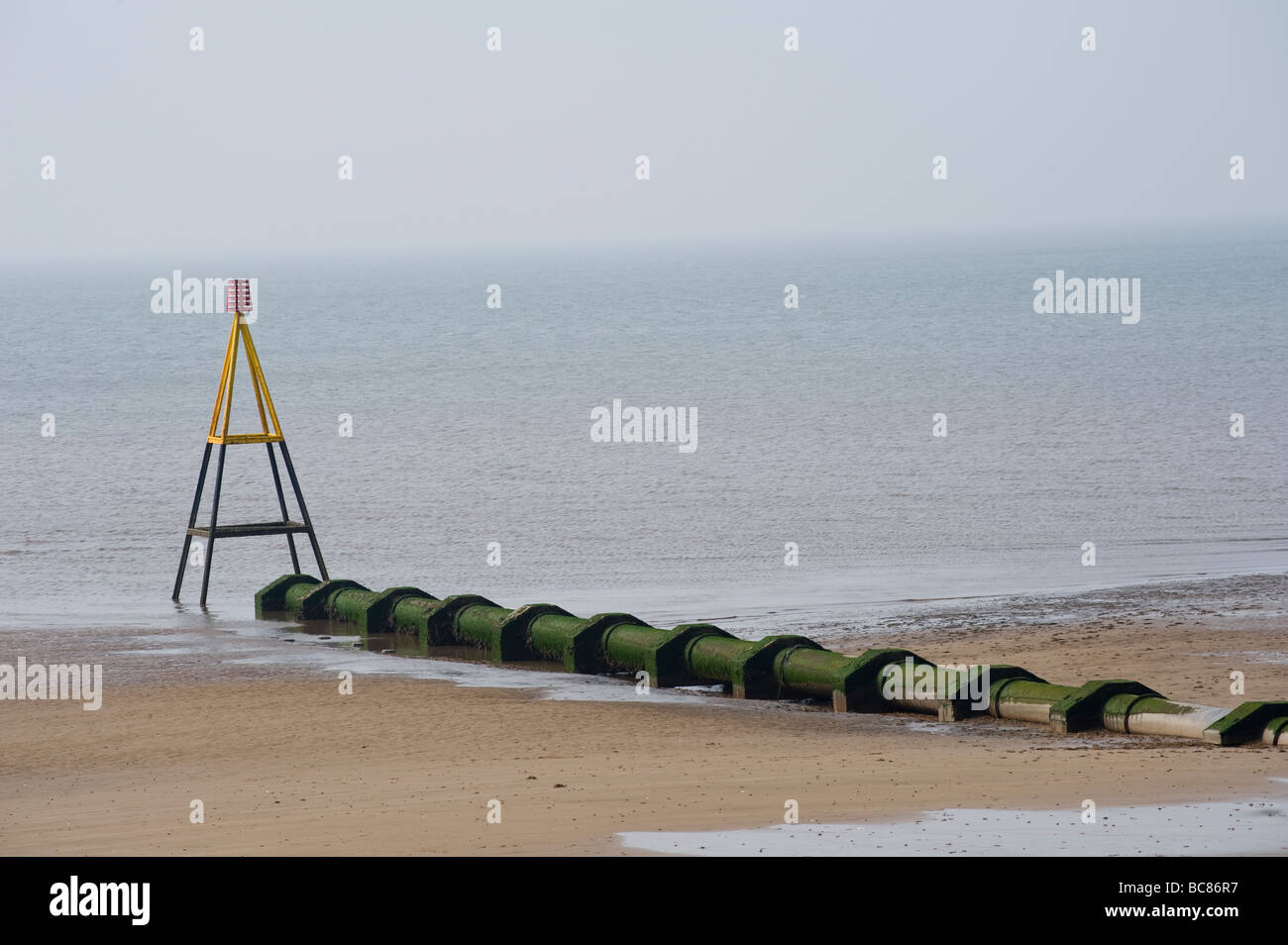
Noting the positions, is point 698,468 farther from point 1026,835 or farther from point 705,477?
point 1026,835

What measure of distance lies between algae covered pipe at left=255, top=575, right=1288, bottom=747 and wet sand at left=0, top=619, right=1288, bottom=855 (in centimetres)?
31

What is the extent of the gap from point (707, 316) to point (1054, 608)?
12220cm

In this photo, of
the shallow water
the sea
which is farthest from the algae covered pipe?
the shallow water

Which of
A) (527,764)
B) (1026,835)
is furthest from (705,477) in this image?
(1026,835)

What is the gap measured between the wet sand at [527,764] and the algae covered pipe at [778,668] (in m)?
0.31

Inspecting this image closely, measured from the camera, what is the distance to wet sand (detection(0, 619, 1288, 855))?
42.9 feet

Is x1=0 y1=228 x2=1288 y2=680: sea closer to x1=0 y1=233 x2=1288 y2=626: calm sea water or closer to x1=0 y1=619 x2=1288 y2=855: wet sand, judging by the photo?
x1=0 y1=233 x2=1288 y2=626: calm sea water

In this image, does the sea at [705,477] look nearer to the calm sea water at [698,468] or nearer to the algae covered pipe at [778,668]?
the calm sea water at [698,468]

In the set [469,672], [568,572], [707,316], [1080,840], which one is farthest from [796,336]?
[1080,840]

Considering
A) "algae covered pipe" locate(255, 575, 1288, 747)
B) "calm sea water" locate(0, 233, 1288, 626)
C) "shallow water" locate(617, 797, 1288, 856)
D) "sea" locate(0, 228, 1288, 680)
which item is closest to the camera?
"shallow water" locate(617, 797, 1288, 856)

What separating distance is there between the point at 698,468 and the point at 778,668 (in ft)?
103

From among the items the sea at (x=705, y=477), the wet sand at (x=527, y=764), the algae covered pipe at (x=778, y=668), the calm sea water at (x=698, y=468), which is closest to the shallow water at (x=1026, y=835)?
the wet sand at (x=527, y=764)

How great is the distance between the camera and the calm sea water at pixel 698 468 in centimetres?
3194
